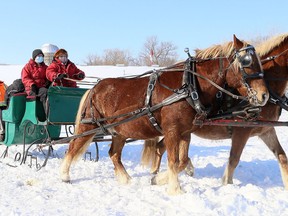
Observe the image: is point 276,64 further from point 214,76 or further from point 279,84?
point 214,76

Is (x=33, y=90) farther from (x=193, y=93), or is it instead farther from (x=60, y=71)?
(x=193, y=93)

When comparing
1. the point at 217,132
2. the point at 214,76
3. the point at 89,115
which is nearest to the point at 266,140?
the point at 217,132

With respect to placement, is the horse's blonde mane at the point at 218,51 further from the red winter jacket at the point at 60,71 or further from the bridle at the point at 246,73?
the red winter jacket at the point at 60,71

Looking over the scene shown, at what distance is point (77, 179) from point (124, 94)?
151 cm

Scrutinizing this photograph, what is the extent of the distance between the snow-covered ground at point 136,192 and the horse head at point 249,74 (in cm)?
109

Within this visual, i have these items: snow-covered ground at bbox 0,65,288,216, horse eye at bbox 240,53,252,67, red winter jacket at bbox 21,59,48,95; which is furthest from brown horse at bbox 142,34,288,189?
red winter jacket at bbox 21,59,48,95

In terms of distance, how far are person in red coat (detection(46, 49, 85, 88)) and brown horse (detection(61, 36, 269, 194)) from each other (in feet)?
4.05

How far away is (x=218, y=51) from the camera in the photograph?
4.46 meters

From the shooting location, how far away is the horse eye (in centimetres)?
404

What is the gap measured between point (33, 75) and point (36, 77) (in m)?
0.06

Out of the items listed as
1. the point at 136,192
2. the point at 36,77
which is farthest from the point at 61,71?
the point at 136,192

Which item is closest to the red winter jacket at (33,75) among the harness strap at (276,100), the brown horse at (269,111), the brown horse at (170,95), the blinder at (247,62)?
the brown horse at (170,95)

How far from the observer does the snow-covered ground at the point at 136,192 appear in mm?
3699

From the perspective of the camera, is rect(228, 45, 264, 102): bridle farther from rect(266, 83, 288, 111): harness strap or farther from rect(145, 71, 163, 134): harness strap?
rect(145, 71, 163, 134): harness strap
